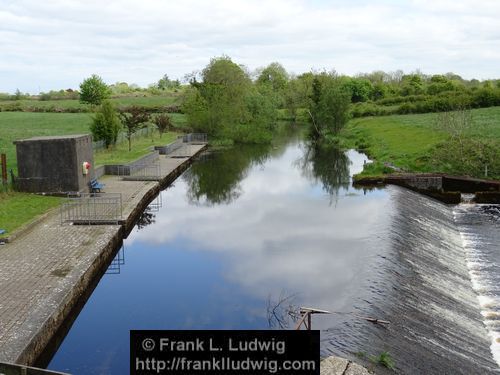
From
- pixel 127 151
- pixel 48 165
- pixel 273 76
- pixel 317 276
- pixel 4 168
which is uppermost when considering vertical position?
pixel 273 76

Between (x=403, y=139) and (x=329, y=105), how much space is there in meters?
12.1

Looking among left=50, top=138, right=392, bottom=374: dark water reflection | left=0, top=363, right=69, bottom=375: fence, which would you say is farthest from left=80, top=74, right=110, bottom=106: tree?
left=0, top=363, right=69, bottom=375: fence

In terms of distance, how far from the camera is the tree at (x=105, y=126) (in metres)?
40.9

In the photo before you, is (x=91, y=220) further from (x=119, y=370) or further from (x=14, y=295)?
(x=119, y=370)

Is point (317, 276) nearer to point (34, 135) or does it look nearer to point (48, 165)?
point (48, 165)

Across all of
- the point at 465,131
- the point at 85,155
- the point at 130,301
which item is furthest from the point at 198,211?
the point at 465,131

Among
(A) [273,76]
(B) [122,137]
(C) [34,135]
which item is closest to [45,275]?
(B) [122,137]

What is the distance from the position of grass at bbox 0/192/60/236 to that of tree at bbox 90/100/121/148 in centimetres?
1839

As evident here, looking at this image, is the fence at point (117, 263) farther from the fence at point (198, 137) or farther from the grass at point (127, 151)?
the fence at point (198, 137)

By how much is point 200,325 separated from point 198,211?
1267 centimetres

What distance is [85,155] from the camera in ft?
82.2

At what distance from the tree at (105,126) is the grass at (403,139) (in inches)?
748

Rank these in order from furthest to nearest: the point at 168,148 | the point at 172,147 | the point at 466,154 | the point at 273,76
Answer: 1. the point at 273,76
2. the point at 172,147
3. the point at 168,148
4. the point at 466,154

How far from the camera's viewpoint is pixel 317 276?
653 inches
